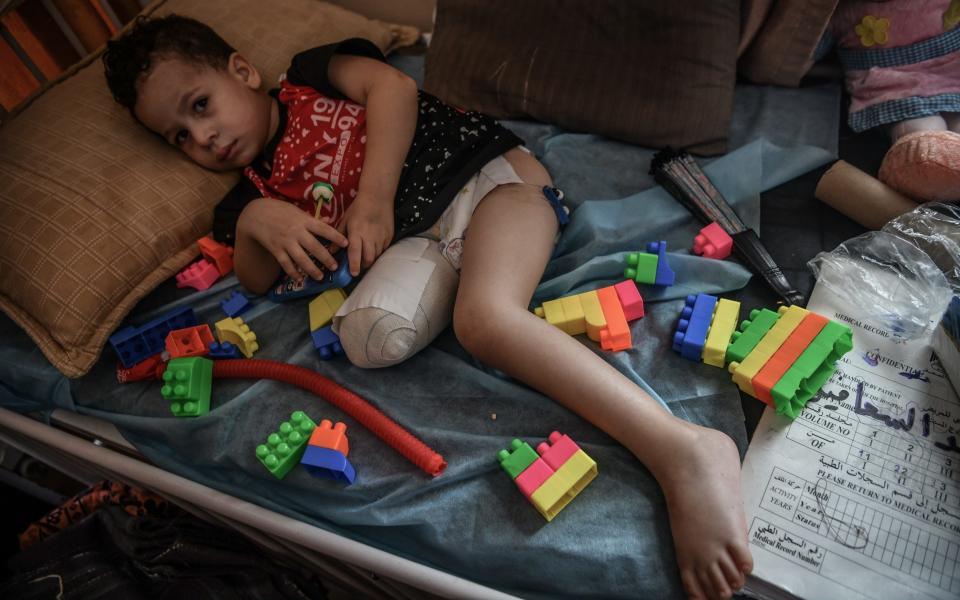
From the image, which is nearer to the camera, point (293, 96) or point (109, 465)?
point (109, 465)

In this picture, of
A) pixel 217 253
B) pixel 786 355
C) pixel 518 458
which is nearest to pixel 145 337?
pixel 217 253

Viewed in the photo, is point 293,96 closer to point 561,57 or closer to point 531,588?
point 561,57

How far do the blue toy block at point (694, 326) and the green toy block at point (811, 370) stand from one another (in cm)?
11

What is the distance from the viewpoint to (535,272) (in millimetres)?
894

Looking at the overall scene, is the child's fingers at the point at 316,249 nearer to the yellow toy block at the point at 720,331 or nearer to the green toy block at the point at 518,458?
the green toy block at the point at 518,458

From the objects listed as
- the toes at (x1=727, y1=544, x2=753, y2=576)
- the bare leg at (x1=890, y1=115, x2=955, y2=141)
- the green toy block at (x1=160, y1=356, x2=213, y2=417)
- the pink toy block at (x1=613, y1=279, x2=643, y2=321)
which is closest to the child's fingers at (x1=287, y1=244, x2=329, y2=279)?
the green toy block at (x1=160, y1=356, x2=213, y2=417)

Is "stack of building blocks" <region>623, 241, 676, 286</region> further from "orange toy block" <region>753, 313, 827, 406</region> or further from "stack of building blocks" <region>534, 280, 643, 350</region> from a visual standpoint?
"orange toy block" <region>753, 313, 827, 406</region>

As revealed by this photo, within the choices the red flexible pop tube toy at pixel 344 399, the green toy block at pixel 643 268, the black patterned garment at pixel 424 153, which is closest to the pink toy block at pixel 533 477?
the red flexible pop tube toy at pixel 344 399

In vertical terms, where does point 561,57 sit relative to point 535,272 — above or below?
above

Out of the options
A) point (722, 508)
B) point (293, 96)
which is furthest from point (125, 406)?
point (722, 508)

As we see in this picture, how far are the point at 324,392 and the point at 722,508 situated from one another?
547 millimetres

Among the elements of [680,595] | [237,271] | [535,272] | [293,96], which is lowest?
[680,595]

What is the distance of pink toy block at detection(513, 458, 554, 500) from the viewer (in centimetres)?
72

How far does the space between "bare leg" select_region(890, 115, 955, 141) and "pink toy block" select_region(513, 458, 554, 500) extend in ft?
2.68
